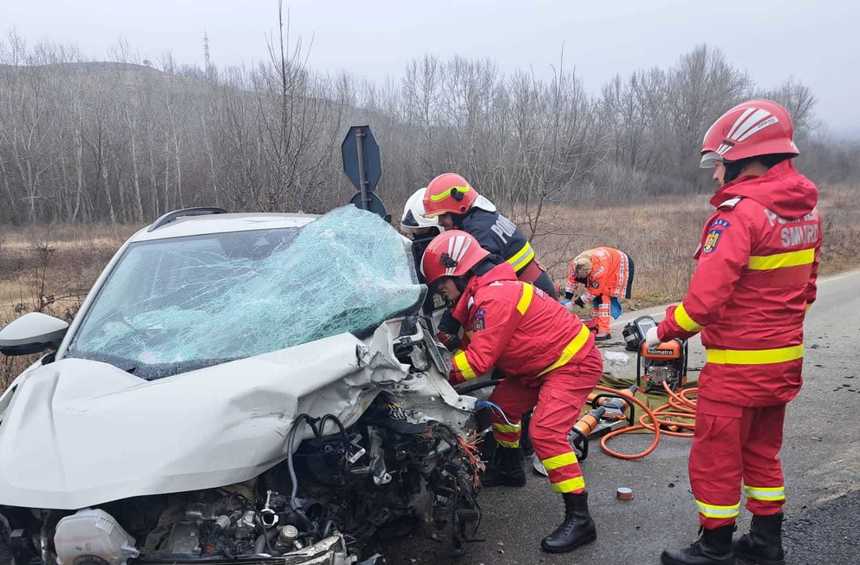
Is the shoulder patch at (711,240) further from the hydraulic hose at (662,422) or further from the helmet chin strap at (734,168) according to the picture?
the hydraulic hose at (662,422)

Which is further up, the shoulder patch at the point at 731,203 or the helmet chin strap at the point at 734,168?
the helmet chin strap at the point at 734,168

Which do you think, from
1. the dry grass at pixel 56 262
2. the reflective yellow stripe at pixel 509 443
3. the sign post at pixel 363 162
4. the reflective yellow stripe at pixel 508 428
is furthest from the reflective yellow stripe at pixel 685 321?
the dry grass at pixel 56 262

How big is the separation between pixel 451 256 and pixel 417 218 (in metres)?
1.57

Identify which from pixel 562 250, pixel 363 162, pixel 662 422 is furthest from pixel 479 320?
pixel 562 250

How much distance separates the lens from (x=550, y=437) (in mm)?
3373

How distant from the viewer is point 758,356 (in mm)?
2930

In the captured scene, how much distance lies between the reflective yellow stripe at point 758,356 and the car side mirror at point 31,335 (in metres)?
3.22

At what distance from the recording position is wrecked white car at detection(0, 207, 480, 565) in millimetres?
2041

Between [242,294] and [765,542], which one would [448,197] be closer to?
[242,294]

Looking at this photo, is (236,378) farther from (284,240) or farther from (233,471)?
(284,240)

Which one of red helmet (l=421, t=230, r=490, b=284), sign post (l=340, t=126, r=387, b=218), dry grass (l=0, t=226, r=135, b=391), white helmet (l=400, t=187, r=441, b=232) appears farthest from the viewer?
dry grass (l=0, t=226, r=135, b=391)

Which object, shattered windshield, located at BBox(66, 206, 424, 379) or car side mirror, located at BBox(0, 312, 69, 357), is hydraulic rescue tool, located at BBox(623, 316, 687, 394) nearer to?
shattered windshield, located at BBox(66, 206, 424, 379)

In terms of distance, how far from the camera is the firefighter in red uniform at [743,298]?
9.42 ft

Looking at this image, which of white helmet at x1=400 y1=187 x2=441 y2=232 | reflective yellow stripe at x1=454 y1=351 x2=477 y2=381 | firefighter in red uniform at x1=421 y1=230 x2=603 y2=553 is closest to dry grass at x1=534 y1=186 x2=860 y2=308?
white helmet at x1=400 y1=187 x2=441 y2=232
